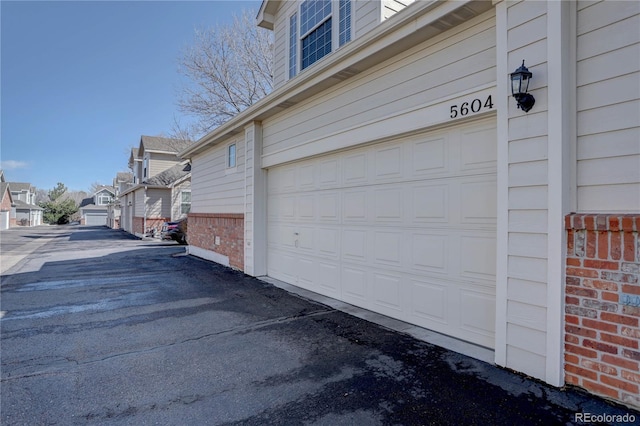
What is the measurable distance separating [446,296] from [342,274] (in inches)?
79.1

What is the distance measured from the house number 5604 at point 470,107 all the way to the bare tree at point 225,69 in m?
14.6

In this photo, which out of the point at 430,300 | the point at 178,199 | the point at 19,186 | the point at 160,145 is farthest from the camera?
the point at 19,186

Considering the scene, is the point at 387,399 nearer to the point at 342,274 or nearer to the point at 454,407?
the point at 454,407

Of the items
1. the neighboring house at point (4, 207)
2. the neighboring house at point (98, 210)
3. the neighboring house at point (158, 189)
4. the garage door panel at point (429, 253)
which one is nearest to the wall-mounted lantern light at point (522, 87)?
the garage door panel at point (429, 253)

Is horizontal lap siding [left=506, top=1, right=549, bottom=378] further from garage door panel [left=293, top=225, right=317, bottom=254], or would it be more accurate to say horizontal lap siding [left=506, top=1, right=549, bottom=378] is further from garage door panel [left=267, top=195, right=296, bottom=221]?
garage door panel [left=267, top=195, right=296, bottom=221]

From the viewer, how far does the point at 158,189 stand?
22.1m

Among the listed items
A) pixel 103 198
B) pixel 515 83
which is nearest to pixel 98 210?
pixel 103 198

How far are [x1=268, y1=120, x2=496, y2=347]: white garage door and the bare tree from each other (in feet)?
40.0

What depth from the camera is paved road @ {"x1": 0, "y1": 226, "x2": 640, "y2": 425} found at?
2.46m

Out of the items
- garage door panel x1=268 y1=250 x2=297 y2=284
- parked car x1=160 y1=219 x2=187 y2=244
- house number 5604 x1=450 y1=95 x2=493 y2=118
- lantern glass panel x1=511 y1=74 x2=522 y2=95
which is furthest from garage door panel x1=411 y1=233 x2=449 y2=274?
parked car x1=160 y1=219 x2=187 y2=244

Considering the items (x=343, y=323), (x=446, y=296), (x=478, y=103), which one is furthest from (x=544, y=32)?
(x=343, y=323)

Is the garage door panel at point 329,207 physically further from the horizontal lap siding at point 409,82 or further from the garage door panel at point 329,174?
the horizontal lap siding at point 409,82

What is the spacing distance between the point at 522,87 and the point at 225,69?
1661 cm

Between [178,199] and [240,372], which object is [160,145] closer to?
[178,199]
